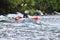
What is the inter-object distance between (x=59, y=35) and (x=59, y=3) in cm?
2045

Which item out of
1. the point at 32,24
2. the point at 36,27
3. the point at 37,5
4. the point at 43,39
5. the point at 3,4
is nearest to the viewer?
the point at 43,39

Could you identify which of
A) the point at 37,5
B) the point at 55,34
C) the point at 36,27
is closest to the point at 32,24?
the point at 36,27

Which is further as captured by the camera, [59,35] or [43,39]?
[59,35]

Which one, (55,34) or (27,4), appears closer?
(55,34)

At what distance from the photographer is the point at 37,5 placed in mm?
38125

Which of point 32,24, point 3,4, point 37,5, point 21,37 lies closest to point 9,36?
point 21,37

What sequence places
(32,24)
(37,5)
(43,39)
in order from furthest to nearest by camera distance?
(37,5) < (32,24) < (43,39)

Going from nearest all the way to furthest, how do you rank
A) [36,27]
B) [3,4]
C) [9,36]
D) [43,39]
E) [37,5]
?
[43,39] < [9,36] < [36,27] < [3,4] < [37,5]

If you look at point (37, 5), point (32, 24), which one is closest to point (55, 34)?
point (32, 24)

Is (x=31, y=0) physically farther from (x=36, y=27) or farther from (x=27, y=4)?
(x=36, y=27)

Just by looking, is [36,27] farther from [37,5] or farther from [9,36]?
[37,5]

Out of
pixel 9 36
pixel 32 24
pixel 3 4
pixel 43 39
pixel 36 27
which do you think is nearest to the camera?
pixel 43 39

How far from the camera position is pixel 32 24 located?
23.7 metres

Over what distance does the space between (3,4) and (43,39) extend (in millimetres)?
18353
